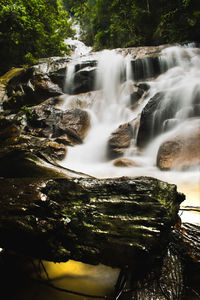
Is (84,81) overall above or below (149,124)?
above

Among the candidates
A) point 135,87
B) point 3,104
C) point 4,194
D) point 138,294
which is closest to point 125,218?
point 138,294

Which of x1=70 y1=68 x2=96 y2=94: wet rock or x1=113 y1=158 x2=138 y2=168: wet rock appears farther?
x1=70 y1=68 x2=96 y2=94: wet rock

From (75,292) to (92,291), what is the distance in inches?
5.0

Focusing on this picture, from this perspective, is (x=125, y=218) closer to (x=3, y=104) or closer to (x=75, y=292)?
(x=75, y=292)

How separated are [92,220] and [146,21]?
15246mm

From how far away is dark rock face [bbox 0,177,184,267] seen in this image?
1.19 metres

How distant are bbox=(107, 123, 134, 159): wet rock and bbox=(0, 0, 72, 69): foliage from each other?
8.61 metres

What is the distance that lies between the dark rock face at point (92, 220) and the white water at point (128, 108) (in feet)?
5.18

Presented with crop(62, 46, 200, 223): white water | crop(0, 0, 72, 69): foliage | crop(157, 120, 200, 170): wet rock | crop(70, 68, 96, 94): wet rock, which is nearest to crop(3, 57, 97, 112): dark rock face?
crop(70, 68, 96, 94): wet rock

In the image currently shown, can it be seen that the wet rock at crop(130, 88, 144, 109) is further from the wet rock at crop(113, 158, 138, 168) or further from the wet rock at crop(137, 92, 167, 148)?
the wet rock at crop(113, 158, 138, 168)

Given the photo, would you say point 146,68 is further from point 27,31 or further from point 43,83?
point 27,31

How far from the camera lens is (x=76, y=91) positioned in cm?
1004

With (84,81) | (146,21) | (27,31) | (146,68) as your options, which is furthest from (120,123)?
(146,21)

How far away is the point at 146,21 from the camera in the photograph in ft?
A: 40.2
